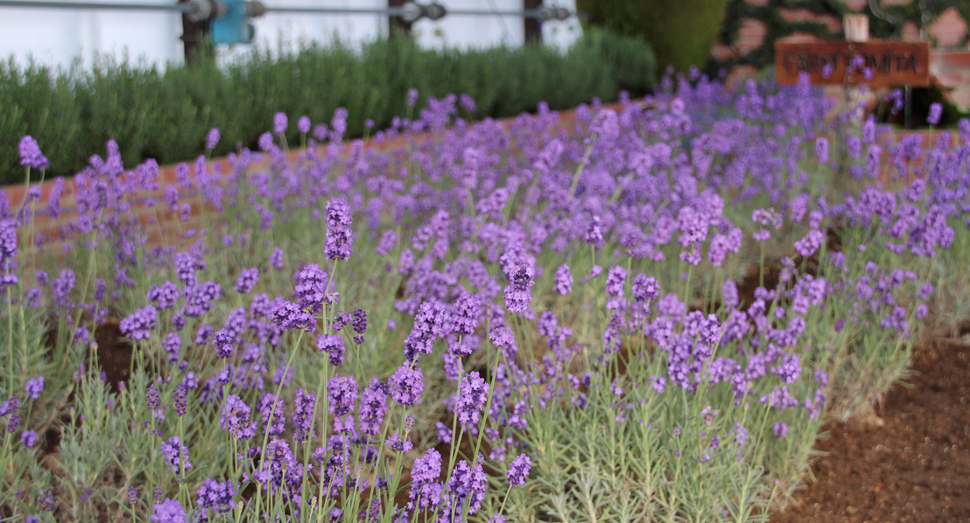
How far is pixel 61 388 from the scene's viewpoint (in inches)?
98.0

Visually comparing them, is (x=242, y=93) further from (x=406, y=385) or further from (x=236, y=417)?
(x=406, y=385)

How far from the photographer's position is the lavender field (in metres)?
1.62

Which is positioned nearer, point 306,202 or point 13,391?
point 13,391

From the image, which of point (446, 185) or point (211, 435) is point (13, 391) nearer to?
point (211, 435)

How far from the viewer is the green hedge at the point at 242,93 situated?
3859mm

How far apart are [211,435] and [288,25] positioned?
4.81 m

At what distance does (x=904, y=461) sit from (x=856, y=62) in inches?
115

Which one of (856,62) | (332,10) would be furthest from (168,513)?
(332,10)

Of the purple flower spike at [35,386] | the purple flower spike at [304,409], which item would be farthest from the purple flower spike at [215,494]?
the purple flower spike at [35,386]

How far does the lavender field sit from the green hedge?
0.36 metres

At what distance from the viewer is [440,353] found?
8.73ft

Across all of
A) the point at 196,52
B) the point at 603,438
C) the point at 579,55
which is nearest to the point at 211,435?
the point at 603,438

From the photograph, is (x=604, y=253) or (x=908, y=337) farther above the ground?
(x=604, y=253)

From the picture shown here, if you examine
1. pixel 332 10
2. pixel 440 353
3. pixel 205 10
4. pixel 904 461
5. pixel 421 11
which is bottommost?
pixel 904 461
